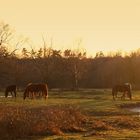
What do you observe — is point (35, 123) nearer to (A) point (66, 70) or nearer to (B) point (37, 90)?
(B) point (37, 90)

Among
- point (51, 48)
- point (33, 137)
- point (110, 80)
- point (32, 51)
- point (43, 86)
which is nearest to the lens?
point (33, 137)

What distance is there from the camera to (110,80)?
109812mm

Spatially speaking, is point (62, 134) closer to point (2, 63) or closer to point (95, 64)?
point (2, 63)

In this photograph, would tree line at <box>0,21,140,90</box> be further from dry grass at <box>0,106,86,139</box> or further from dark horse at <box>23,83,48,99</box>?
dry grass at <box>0,106,86,139</box>

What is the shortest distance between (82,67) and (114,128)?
7874 cm

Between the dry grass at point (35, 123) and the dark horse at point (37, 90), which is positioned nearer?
the dry grass at point (35, 123)

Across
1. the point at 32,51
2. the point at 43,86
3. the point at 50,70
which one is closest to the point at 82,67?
the point at 50,70

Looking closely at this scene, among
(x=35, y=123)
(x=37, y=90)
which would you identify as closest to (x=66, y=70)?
(x=37, y=90)

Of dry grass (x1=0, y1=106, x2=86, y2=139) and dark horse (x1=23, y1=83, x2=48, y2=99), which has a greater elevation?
dark horse (x1=23, y1=83, x2=48, y2=99)

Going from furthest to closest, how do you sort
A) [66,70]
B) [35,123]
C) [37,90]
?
[66,70]
[37,90]
[35,123]

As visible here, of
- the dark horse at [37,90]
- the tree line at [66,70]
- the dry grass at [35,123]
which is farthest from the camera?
the tree line at [66,70]

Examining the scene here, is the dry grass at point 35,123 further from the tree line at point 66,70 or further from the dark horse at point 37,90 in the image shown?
the tree line at point 66,70

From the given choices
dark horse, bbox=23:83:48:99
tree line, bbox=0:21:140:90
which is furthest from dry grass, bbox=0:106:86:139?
tree line, bbox=0:21:140:90

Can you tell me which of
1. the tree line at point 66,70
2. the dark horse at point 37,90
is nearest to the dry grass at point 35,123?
the dark horse at point 37,90
